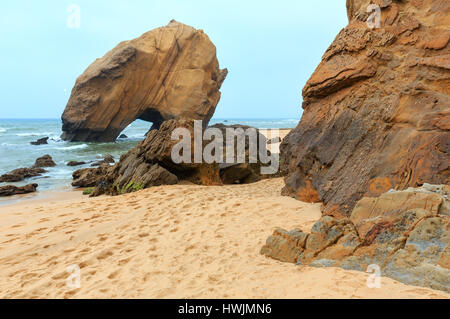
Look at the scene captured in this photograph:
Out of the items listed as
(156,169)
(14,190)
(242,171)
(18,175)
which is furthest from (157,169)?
(18,175)

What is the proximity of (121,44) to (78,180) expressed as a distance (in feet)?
63.0

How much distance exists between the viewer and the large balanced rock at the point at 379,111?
386 cm

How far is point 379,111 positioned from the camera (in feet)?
14.8

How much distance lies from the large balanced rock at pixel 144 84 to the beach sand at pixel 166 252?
67.5 feet

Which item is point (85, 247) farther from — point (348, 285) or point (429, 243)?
point (429, 243)

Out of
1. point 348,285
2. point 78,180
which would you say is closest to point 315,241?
point 348,285

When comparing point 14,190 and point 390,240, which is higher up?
point 390,240

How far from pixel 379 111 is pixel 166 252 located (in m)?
3.51

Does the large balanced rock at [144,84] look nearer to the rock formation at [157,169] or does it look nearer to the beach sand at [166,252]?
the rock formation at [157,169]

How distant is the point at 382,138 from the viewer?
14.1 ft

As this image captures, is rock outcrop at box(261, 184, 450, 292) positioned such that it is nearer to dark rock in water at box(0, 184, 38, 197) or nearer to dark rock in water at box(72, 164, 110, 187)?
dark rock in water at box(72, 164, 110, 187)

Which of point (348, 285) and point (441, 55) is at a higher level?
point (441, 55)

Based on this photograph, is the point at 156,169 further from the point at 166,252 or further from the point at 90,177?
the point at 166,252

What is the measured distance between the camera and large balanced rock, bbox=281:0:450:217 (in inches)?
152
